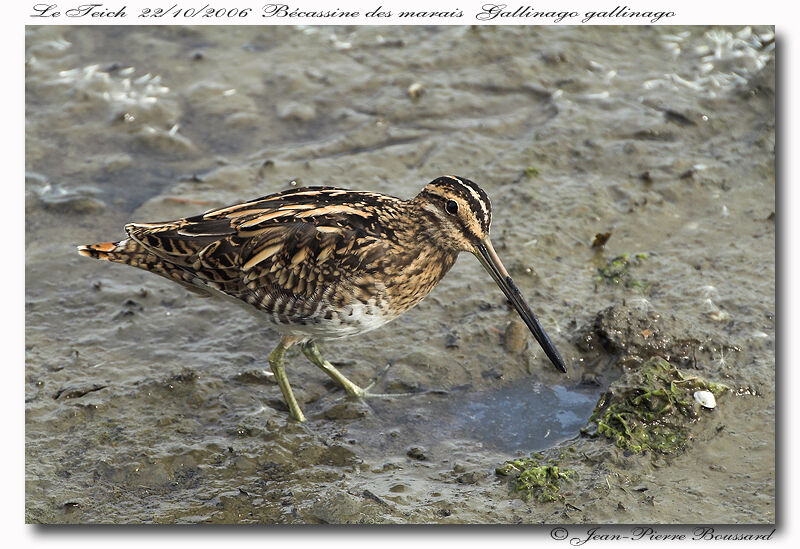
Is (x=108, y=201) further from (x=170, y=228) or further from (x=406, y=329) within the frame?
(x=406, y=329)

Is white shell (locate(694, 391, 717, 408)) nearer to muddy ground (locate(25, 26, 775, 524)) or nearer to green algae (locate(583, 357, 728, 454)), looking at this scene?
green algae (locate(583, 357, 728, 454))

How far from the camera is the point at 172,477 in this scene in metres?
5.49

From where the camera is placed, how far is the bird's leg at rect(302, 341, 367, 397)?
6160 millimetres

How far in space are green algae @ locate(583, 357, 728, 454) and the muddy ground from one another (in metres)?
0.08

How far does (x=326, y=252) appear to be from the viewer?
5.50 metres

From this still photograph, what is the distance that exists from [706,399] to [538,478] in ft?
4.23

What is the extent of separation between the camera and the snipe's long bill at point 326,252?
550 centimetres

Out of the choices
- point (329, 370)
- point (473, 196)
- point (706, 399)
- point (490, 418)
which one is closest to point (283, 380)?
point (329, 370)

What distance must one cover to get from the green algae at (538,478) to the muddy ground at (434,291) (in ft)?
0.17

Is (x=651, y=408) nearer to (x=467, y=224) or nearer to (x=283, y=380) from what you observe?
(x=467, y=224)

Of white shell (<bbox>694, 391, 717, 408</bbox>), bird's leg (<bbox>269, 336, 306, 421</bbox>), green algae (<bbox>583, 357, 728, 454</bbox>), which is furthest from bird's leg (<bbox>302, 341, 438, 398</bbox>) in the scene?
white shell (<bbox>694, 391, 717, 408</bbox>)

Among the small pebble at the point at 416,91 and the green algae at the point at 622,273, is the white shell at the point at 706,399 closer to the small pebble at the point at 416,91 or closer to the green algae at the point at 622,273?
the green algae at the point at 622,273

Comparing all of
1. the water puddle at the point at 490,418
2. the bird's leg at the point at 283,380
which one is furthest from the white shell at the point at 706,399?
the bird's leg at the point at 283,380

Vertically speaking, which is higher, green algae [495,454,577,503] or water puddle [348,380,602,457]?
green algae [495,454,577,503]
